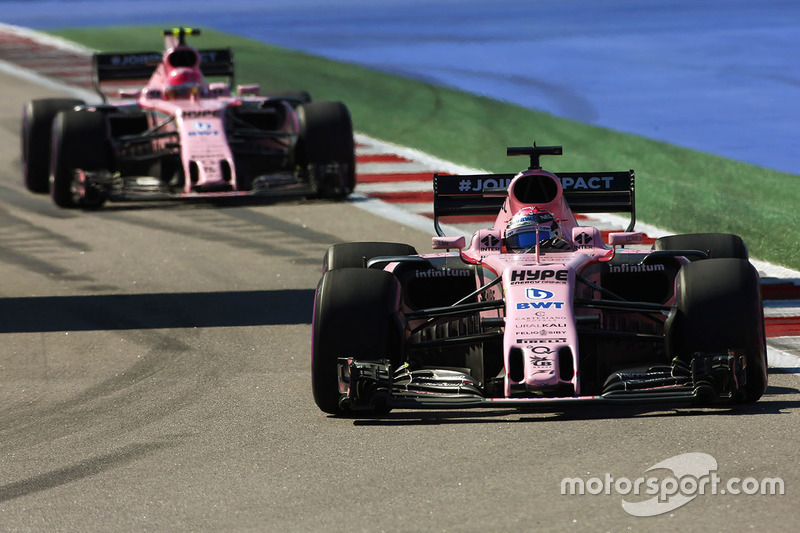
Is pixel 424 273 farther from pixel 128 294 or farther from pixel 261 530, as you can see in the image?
pixel 128 294

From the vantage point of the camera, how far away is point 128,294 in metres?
13.0

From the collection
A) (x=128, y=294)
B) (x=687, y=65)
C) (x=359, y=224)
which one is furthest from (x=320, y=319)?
(x=687, y=65)

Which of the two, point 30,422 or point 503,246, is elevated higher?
point 503,246

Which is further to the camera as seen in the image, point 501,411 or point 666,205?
point 666,205

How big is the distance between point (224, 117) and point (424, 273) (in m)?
8.10

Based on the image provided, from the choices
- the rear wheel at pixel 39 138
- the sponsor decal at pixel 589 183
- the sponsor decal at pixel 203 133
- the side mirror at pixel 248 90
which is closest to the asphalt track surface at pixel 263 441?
the sponsor decal at pixel 589 183

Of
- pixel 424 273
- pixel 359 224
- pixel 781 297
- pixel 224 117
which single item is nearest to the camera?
pixel 424 273

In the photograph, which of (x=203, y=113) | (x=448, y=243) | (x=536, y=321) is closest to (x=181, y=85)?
(x=203, y=113)

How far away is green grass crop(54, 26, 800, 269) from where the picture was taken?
1577 cm

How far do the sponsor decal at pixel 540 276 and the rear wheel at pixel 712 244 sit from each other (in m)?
1.56

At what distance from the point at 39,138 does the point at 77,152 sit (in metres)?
1.72

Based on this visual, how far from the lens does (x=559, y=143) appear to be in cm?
2078

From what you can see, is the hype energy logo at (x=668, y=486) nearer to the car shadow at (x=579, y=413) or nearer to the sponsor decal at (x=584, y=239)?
the car shadow at (x=579, y=413)

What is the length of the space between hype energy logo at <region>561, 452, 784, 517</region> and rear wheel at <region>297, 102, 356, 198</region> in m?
10.3
